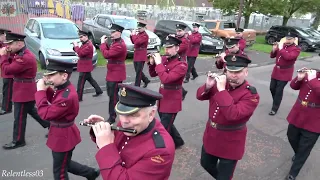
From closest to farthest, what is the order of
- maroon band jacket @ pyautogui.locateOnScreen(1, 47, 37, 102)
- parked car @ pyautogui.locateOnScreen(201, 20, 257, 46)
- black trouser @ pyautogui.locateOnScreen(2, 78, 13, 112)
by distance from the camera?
maroon band jacket @ pyautogui.locateOnScreen(1, 47, 37, 102)
black trouser @ pyautogui.locateOnScreen(2, 78, 13, 112)
parked car @ pyautogui.locateOnScreen(201, 20, 257, 46)

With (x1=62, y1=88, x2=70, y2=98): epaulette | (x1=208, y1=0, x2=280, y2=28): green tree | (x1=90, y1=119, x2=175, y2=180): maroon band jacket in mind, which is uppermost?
(x1=208, y1=0, x2=280, y2=28): green tree

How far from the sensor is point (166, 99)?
4.64 metres

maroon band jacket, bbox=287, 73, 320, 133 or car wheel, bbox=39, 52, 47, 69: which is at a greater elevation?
maroon band jacket, bbox=287, 73, 320, 133

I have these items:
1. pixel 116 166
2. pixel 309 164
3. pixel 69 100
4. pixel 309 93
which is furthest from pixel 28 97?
pixel 309 164

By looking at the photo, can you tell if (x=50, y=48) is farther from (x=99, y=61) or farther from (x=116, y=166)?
(x=116, y=166)

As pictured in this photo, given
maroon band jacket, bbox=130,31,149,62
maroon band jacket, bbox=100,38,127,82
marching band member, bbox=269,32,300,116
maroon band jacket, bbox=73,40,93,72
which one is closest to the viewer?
maroon band jacket, bbox=100,38,127,82

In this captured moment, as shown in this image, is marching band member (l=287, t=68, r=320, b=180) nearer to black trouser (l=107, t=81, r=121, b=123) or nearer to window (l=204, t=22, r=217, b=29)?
black trouser (l=107, t=81, r=121, b=123)

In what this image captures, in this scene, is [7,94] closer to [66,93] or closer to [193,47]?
[66,93]

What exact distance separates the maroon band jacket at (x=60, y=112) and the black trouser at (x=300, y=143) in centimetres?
320

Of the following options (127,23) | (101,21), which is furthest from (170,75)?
(101,21)

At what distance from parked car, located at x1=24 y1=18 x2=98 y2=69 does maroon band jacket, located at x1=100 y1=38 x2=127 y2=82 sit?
117 inches

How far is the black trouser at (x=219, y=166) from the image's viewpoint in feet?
10.9

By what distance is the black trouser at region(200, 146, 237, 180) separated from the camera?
130 inches

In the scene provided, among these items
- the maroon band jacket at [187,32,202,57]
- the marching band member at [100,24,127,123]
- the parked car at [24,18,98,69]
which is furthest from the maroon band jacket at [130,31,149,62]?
the maroon band jacket at [187,32,202,57]
